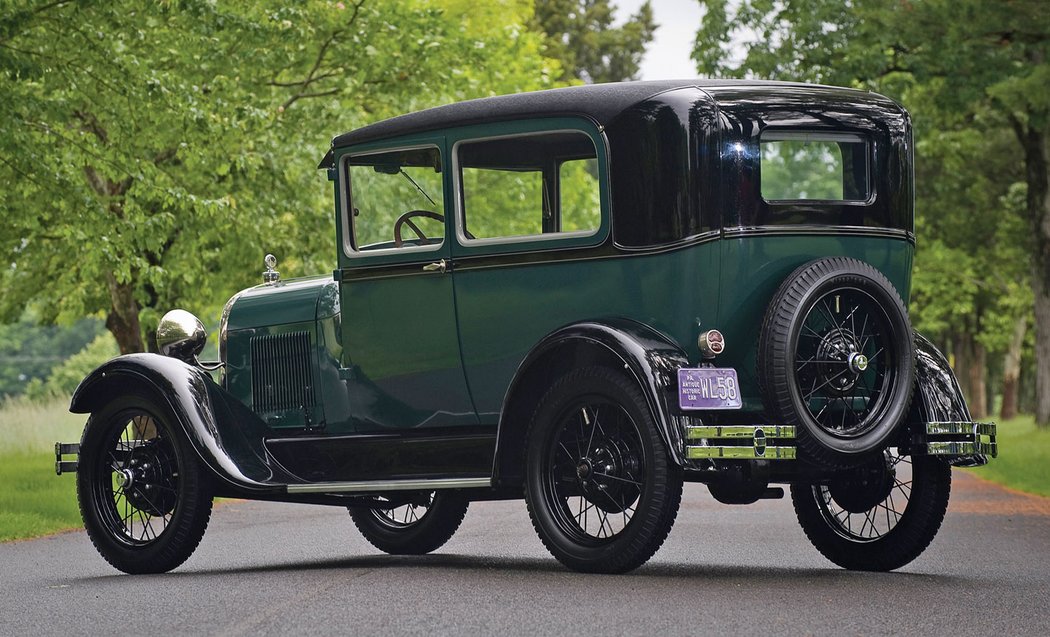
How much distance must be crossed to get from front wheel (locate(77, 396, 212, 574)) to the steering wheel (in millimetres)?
1627

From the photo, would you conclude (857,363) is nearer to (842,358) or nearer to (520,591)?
(842,358)

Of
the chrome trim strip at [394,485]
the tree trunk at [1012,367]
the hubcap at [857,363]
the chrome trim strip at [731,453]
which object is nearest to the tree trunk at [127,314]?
the chrome trim strip at [394,485]

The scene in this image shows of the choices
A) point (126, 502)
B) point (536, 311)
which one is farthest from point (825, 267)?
point (126, 502)

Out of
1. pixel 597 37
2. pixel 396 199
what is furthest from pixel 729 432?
pixel 597 37

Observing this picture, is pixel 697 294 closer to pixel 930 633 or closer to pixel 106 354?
pixel 930 633

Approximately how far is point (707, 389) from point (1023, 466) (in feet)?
45.2

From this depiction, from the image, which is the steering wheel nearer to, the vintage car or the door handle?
the vintage car

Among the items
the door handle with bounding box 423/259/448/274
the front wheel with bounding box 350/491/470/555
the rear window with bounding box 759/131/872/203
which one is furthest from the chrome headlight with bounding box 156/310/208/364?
the rear window with bounding box 759/131/872/203

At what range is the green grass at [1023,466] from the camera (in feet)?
59.9

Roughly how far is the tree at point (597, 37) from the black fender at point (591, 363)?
48531mm

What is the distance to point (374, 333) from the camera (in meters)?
9.36

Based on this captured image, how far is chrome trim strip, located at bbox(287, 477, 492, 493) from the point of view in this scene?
27.8 ft

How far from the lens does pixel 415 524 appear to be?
34.3 ft

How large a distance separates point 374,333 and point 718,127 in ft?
7.87
